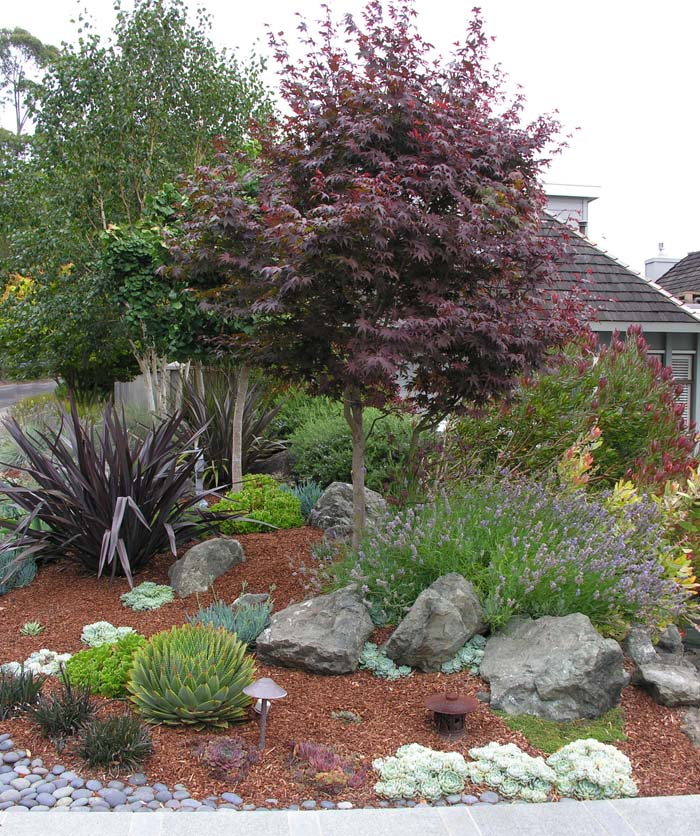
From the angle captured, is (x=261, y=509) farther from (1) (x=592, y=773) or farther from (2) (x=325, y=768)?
(1) (x=592, y=773)

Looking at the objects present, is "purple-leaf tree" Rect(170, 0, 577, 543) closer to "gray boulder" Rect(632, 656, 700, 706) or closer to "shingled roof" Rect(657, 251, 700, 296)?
"gray boulder" Rect(632, 656, 700, 706)

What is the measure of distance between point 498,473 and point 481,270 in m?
2.25

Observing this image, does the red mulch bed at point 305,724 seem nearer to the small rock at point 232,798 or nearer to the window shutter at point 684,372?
the small rock at point 232,798

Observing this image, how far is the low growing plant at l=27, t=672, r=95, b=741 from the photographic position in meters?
3.62

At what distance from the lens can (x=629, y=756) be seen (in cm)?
367

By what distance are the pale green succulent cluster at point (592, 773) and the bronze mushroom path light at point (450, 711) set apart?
43 centimetres

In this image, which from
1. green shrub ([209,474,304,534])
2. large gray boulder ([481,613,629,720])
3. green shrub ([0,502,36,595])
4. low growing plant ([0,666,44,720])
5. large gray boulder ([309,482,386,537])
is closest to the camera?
low growing plant ([0,666,44,720])

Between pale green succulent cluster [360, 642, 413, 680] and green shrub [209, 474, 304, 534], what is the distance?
241 centimetres

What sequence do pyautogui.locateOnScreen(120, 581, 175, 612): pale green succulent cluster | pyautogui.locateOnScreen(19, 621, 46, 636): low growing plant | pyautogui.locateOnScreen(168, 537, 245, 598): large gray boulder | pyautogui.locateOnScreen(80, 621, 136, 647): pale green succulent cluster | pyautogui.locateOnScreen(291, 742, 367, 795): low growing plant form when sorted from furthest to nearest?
pyautogui.locateOnScreen(168, 537, 245, 598): large gray boulder
pyautogui.locateOnScreen(120, 581, 175, 612): pale green succulent cluster
pyautogui.locateOnScreen(19, 621, 46, 636): low growing plant
pyautogui.locateOnScreen(80, 621, 136, 647): pale green succulent cluster
pyautogui.locateOnScreen(291, 742, 367, 795): low growing plant

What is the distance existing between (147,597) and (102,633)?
654 mm

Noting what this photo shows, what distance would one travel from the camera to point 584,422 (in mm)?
7328

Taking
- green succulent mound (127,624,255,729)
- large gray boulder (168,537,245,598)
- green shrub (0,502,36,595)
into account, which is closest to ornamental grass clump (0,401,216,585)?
green shrub (0,502,36,595)

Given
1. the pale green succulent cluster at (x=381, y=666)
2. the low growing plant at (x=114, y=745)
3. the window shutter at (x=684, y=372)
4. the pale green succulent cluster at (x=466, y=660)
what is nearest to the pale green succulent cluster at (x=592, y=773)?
the pale green succulent cluster at (x=466, y=660)

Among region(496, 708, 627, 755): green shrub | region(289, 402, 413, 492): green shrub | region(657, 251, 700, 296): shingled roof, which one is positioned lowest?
region(496, 708, 627, 755): green shrub
